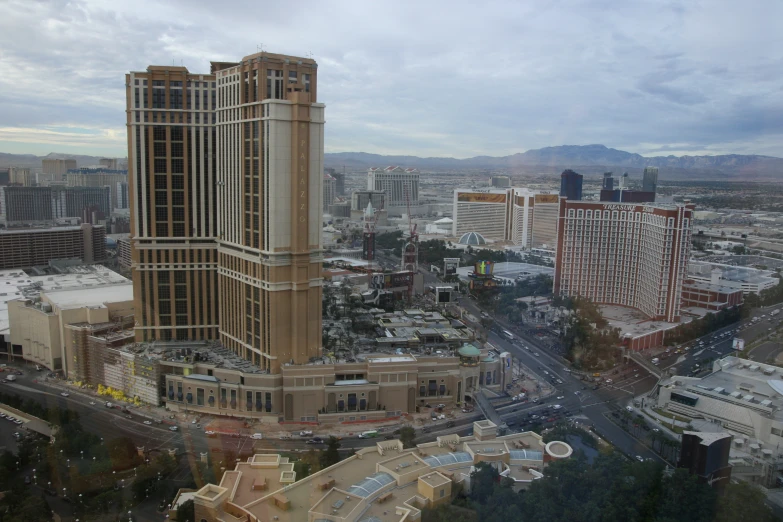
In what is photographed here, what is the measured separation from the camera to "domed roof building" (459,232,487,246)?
20.8 meters

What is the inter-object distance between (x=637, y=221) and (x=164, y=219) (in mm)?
8185

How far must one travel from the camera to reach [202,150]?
9656 millimetres

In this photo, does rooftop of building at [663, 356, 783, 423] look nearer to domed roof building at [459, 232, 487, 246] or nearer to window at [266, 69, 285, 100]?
window at [266, 69, 285, 100]

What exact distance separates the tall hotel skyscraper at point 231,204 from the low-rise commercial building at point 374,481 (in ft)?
9.29

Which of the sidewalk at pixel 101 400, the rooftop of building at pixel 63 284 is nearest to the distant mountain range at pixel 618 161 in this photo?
the sidewalk at pixel 101 400

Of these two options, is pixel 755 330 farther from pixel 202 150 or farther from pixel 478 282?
pixel 202 150

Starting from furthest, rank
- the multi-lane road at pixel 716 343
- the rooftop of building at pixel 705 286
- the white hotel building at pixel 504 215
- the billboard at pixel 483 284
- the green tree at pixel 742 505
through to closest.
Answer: the white hotel building at pixel 504 215, the billboard at pixel 483 284, the rooftop of building at pixel 705 286, the multi-lane road at pixel 716 343, the green tree at pixel 742 505

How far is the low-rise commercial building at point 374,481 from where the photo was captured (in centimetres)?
486

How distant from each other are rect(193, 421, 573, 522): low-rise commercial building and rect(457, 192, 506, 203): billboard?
1389 cm

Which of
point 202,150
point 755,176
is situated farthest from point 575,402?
point 202,150

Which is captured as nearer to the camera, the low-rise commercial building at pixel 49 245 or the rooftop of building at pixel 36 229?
the low-rise commercial building at pixel 49 245

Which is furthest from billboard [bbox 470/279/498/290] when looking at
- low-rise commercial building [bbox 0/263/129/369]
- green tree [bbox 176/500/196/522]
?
green tree [bbox 176/500/196/522]

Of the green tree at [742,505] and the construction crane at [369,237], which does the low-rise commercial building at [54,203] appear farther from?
the green tree at [742,505]

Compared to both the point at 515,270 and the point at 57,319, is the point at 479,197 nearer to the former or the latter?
the point at 515,270
